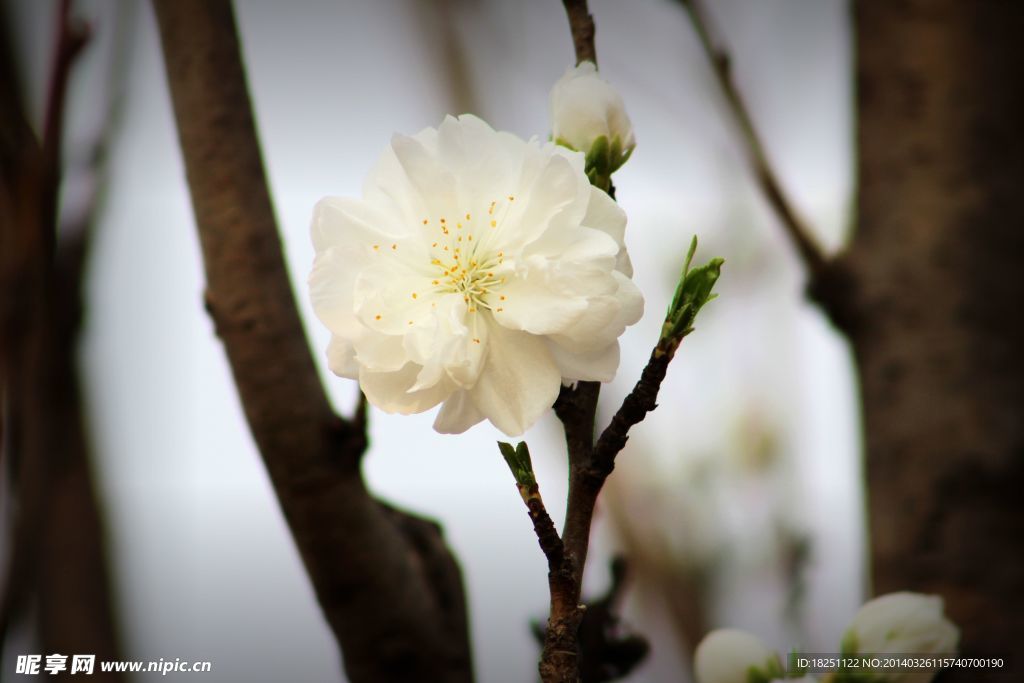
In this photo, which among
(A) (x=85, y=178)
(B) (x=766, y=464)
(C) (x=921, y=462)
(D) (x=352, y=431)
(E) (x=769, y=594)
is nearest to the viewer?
(D) (x=352, y=431)

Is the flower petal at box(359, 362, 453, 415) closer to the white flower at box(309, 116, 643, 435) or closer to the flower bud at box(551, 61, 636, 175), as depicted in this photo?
the white flower at box(309, 116, 643, 435)

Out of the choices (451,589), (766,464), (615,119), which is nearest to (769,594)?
(766,464)

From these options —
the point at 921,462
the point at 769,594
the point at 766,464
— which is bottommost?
the point at 769,594

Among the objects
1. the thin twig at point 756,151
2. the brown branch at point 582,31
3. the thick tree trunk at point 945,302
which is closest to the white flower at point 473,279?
the brown branch at point 582,31

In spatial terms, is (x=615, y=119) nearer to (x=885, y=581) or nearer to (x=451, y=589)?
(x=451, y=589)

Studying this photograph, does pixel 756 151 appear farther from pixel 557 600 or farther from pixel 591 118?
pixel 557 600

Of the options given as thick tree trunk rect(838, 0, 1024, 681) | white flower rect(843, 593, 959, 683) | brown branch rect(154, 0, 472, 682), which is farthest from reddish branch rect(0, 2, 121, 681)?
thick tree trunk rect(838, 0, 1024, 681)

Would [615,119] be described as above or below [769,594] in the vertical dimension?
above

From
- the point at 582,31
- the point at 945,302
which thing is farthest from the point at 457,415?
the point at 945,302
